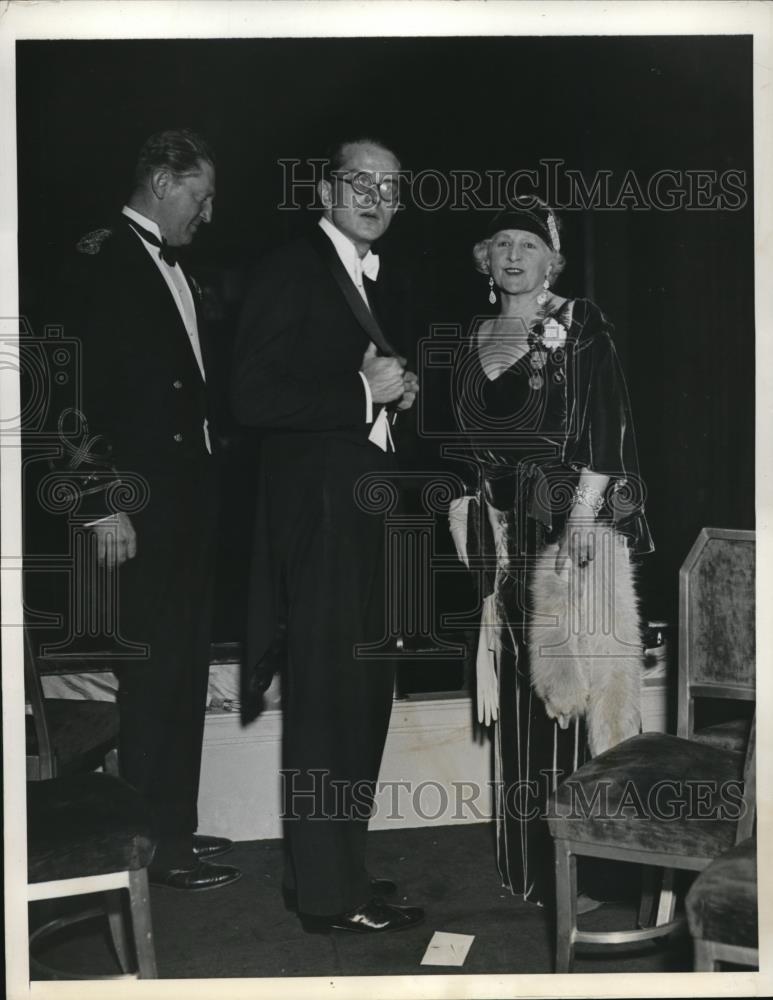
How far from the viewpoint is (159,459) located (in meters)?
2.67

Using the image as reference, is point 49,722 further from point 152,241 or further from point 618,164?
point 618,164

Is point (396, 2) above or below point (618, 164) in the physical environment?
above

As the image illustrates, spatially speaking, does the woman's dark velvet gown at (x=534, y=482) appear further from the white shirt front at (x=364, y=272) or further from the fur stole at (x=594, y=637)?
the white shirt front at (x=364, y=272)

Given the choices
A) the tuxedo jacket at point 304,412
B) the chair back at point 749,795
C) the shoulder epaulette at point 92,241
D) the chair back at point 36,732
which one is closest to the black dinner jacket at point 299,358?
the tuxedo jacket at point 304,412

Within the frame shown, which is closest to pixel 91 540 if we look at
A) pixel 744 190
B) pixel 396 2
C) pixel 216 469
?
pixel 216 469

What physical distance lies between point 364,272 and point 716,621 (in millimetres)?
1255

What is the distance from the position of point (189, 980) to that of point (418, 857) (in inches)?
24.6

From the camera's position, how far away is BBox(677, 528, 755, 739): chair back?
271 centimetres

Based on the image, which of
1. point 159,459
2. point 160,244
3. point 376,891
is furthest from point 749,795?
point 160,244

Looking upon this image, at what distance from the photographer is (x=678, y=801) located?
2.46 m

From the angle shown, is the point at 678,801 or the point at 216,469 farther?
the point at 216,469

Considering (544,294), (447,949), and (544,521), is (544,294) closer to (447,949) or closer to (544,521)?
(544,521)

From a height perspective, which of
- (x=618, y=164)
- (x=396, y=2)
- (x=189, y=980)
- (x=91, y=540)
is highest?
(x=396, y=2)

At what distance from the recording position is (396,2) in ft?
8.46
